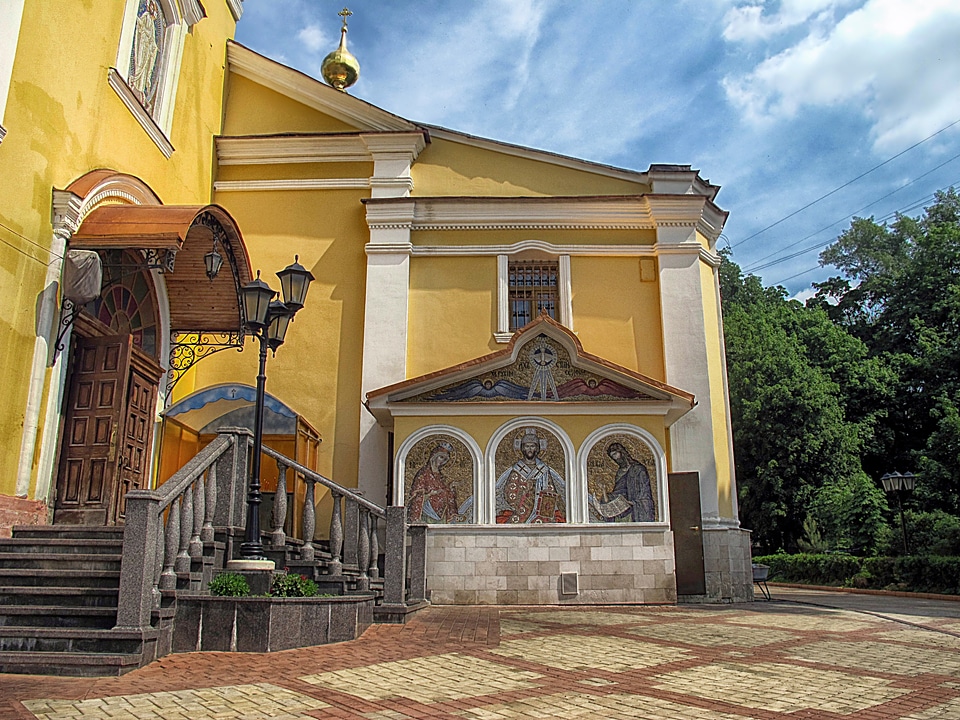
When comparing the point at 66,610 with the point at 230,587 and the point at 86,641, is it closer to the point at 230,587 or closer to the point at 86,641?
the point at 86,641

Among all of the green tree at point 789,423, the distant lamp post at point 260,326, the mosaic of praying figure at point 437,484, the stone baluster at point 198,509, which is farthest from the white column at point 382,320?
the green tree at point 789,423

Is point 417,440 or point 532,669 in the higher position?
point 417,440

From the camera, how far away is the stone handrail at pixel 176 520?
7023 mm

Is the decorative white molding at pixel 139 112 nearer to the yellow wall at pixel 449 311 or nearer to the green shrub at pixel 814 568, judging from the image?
the yellow wall at pixel 449 311

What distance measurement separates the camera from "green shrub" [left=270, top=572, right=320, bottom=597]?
8.38 m

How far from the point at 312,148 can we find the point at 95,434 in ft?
28.6

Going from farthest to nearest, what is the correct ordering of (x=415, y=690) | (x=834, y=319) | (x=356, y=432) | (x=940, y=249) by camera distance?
(x=834, y=319)
(x=940, y=249)
(x=356, y=432)
(x=415, y=690)

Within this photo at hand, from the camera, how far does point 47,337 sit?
34.2 ft

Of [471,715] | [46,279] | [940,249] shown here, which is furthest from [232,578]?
[940,249]

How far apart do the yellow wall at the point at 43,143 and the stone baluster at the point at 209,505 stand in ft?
8.95

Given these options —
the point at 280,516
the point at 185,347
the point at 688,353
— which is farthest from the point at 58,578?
the point at 688,353

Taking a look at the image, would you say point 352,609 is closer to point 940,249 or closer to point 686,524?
point 686,524

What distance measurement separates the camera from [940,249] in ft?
118

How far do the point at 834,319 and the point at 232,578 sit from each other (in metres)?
40.8
